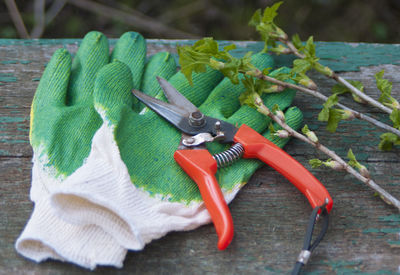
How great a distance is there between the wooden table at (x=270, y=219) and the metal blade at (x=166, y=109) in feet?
0.92

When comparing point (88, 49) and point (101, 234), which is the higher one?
point (88, 49)

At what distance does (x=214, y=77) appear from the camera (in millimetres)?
1397

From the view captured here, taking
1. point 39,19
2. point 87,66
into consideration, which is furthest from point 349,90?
point 39,19

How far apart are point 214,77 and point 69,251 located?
0.72 metres

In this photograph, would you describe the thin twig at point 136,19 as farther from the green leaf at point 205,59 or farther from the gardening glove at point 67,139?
the green leaf at point 205,59

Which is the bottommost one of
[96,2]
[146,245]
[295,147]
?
[96,2]

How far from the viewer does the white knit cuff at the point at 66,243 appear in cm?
97

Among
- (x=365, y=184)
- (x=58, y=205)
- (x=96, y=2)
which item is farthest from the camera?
(x=96, y=2)

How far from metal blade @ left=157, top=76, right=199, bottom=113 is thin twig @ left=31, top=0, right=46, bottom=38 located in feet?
4.88

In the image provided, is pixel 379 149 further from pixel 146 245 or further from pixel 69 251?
pixel 69 251

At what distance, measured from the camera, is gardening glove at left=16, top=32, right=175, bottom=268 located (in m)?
0.98

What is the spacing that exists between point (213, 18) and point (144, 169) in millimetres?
1790

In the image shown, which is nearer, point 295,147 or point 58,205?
point 58,205

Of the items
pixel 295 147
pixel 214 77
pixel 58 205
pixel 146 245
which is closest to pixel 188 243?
pixel 146 245
